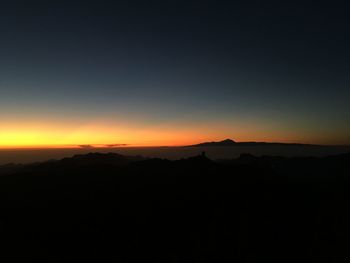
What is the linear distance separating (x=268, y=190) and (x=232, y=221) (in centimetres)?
1553

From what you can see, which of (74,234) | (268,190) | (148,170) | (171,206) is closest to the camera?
(74,234)

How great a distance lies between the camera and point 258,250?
130 feet

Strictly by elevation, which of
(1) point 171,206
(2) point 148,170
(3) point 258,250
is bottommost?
(3) point 258,250

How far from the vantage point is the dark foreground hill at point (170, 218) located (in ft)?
124

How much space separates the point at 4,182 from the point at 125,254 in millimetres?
33382

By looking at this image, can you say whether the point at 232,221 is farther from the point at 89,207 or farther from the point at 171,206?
the point at 89,207

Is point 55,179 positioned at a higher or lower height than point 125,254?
higher

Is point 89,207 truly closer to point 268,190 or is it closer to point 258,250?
point 258,250

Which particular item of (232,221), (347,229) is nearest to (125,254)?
(232,221)

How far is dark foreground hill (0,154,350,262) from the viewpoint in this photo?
37844 mm

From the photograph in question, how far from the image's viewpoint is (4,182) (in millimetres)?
59688

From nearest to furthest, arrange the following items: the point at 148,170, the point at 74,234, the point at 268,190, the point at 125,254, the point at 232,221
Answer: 1. the point at 125,254
2. the point at 74,234
3. the point at 232,221
4. the point at 268,190
5. the point at 148,170

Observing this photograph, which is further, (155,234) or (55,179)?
(55,179)

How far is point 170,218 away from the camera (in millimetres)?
44656
